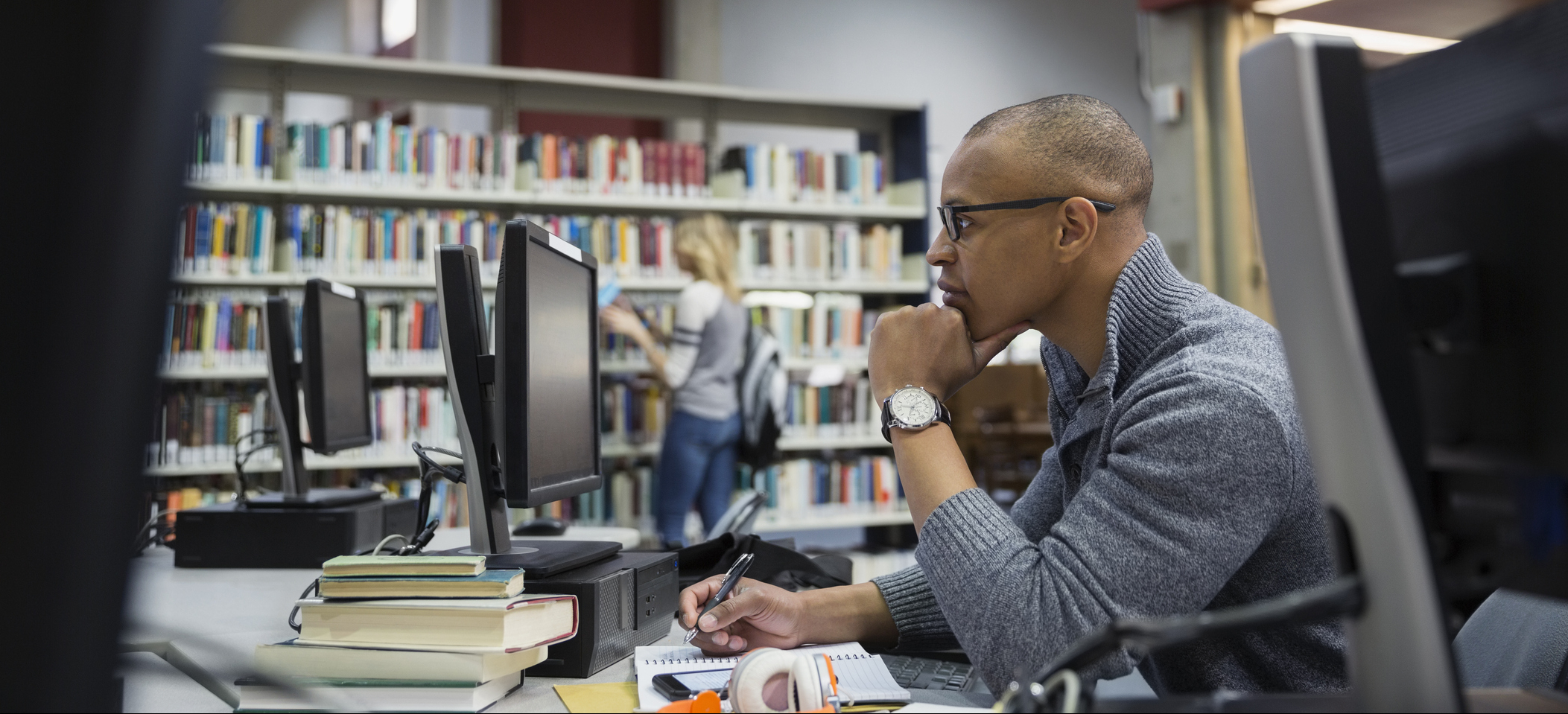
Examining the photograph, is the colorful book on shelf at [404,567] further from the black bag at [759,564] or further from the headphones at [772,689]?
the black bag at [759,564]

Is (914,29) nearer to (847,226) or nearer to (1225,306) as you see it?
(847,226)

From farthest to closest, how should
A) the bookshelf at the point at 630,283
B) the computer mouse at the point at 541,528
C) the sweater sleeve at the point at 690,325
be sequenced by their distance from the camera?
the sweater sleeve at the point at 690,325, the bookshelf at the point at 630,283, the computer mouse at the point at 541,528

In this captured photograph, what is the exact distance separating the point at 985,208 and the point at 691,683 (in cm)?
62

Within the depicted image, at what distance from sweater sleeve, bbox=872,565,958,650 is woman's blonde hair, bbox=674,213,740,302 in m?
2.80

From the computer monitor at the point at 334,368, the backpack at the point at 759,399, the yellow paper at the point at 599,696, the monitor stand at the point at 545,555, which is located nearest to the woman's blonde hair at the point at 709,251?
the backpack at the point at 759,399

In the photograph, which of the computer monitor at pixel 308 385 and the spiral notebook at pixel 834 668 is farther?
the computer monitor at pixel 308 385

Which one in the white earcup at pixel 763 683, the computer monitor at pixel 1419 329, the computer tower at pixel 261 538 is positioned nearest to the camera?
the computer monitor at pixel 1419 329

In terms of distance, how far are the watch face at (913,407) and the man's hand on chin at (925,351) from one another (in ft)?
0.14

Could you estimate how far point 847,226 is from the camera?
473cm

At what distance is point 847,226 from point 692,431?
1.31 metres

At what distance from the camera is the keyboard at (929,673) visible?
1106 mm

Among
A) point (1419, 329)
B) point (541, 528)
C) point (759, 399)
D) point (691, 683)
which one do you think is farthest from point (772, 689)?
point (759, 399)

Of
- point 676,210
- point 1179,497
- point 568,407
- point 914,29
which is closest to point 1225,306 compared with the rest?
point 1179,497

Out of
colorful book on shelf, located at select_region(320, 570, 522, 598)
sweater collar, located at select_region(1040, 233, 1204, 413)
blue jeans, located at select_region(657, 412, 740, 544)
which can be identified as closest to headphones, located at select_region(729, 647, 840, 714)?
colorful book on shelf, located at select_region(320, 570, 522, 598)
